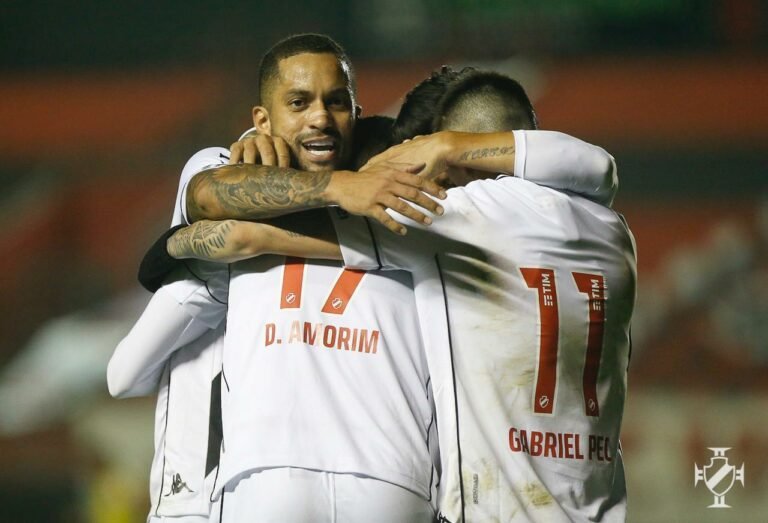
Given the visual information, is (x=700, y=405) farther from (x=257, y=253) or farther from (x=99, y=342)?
(x=257, y=253)

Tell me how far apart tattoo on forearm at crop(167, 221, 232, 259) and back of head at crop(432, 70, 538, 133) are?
47 cm

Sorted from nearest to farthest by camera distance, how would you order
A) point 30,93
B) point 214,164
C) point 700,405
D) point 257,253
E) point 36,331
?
1. point 257,253
2. point 214,164
3. point 700,405
4. point 36,331
5. point 30,93

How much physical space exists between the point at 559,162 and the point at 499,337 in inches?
12.0

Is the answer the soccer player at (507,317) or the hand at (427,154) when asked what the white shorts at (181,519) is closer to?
the soccer player at (507,317)

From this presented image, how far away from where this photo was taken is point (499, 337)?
1742 millimetres

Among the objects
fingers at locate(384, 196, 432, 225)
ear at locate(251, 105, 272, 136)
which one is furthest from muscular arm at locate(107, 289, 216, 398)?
fingers at locate(384, 196, 432, 225)

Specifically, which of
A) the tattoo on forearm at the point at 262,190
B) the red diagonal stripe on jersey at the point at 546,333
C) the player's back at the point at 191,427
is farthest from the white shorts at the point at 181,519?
the red diagonal stripe on jersey at the point at 546,333

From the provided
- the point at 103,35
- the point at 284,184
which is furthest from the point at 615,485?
the point at 103,35

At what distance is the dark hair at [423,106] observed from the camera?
2025 millimetres

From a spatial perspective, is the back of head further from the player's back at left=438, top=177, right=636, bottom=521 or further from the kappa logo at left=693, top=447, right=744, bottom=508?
the kappa logo at left=693, top=447, right=744, bottom=508

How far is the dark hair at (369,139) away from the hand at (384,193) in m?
0.41

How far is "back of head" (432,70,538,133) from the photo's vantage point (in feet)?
6.26

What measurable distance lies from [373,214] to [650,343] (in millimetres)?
3004

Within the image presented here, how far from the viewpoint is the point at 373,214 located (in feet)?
5.38
